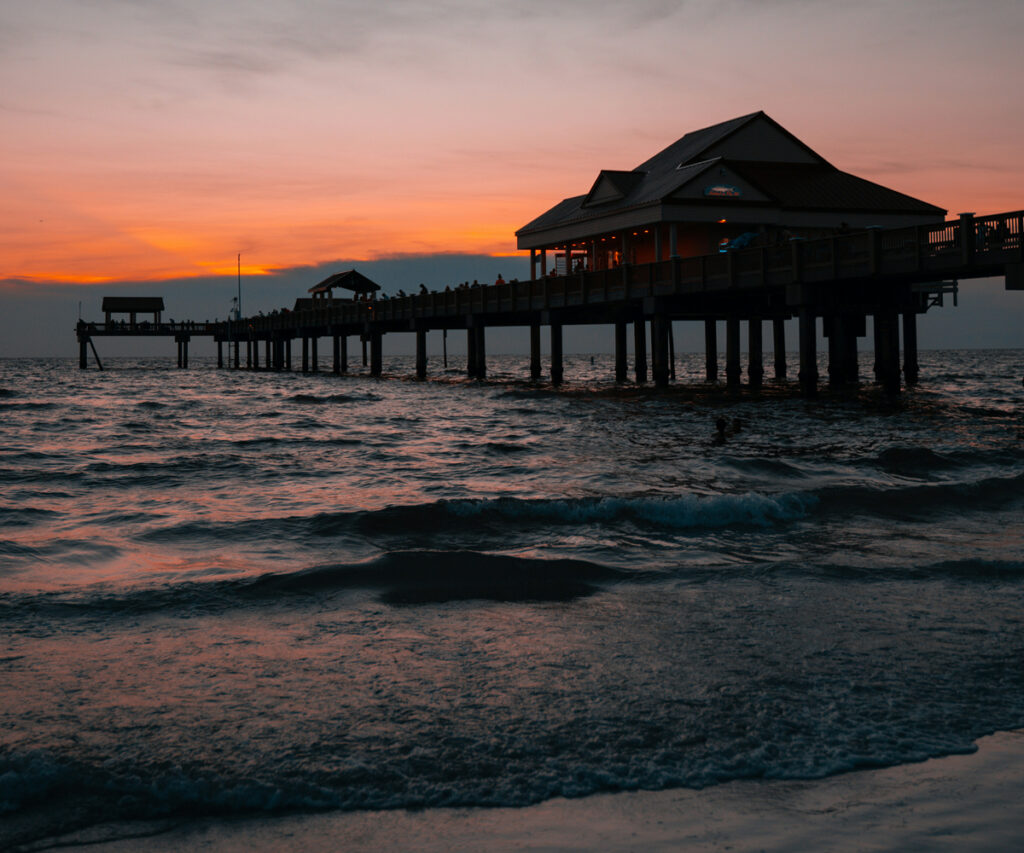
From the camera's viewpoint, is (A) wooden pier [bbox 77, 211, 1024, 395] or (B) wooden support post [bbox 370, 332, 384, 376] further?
(B) wooden support post [bbox 370, 332, 384, 376]

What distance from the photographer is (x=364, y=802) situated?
153 inches

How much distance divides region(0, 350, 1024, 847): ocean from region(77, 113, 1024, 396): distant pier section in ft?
29.0

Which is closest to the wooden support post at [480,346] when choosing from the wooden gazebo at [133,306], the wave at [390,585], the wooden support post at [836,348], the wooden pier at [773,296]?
the wooden pier at [773,296]

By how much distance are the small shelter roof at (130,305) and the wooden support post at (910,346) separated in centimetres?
7643

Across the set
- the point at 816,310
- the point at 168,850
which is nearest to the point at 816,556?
the point at 168,850

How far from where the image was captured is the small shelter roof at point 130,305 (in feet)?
316

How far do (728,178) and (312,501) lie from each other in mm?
29559

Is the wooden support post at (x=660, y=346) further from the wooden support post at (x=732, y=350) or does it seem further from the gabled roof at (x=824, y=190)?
the gabled roof at (x=824, y=190)

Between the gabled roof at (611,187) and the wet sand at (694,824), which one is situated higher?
the gabled roof at (611,187)

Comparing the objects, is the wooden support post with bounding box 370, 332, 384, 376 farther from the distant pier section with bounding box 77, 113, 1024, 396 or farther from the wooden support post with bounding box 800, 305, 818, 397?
the wooden support post with bounding box 800, 305, 818, 397

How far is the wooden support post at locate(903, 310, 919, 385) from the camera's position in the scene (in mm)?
40281

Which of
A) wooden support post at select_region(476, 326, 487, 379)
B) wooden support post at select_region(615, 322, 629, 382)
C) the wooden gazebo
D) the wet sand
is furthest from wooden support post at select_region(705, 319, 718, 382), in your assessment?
the wooden gazebo

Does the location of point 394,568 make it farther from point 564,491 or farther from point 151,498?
point 151,498

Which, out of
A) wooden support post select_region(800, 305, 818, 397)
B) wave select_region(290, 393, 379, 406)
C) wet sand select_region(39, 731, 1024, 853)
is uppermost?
wooden support post select_region(800, 305, 818, 397)
